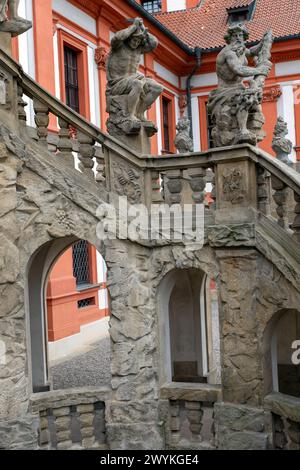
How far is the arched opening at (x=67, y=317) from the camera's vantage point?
9.08m

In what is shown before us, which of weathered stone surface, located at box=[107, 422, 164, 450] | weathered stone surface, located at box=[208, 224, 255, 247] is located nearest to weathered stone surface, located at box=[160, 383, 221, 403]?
weathered stone surface, located at box=[107, 422, 164, 450]

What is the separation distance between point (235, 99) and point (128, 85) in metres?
1.33

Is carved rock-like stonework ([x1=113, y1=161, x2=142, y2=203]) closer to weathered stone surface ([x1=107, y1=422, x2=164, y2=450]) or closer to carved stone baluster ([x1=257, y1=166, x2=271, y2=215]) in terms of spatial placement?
carved stone baluster ([x1=257, y1=166, x2=271, y2=215])

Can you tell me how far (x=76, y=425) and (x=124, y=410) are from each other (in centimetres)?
151

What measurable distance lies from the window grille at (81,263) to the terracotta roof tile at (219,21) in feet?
41.5

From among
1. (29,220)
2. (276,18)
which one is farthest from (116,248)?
(276,18)

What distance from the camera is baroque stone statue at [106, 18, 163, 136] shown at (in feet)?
23.3

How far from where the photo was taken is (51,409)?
720 centimetres

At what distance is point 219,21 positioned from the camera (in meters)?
26.5

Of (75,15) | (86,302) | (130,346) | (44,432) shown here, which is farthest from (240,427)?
(75,15)

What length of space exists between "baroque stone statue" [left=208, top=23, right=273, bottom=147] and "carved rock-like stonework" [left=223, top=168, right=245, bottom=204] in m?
0.36

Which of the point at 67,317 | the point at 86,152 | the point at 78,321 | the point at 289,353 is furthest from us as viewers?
the point at 78,321

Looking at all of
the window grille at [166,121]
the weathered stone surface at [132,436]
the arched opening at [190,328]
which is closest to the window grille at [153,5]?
the window grille at [166,121]

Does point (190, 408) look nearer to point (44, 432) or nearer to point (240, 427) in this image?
point (240, 427)
